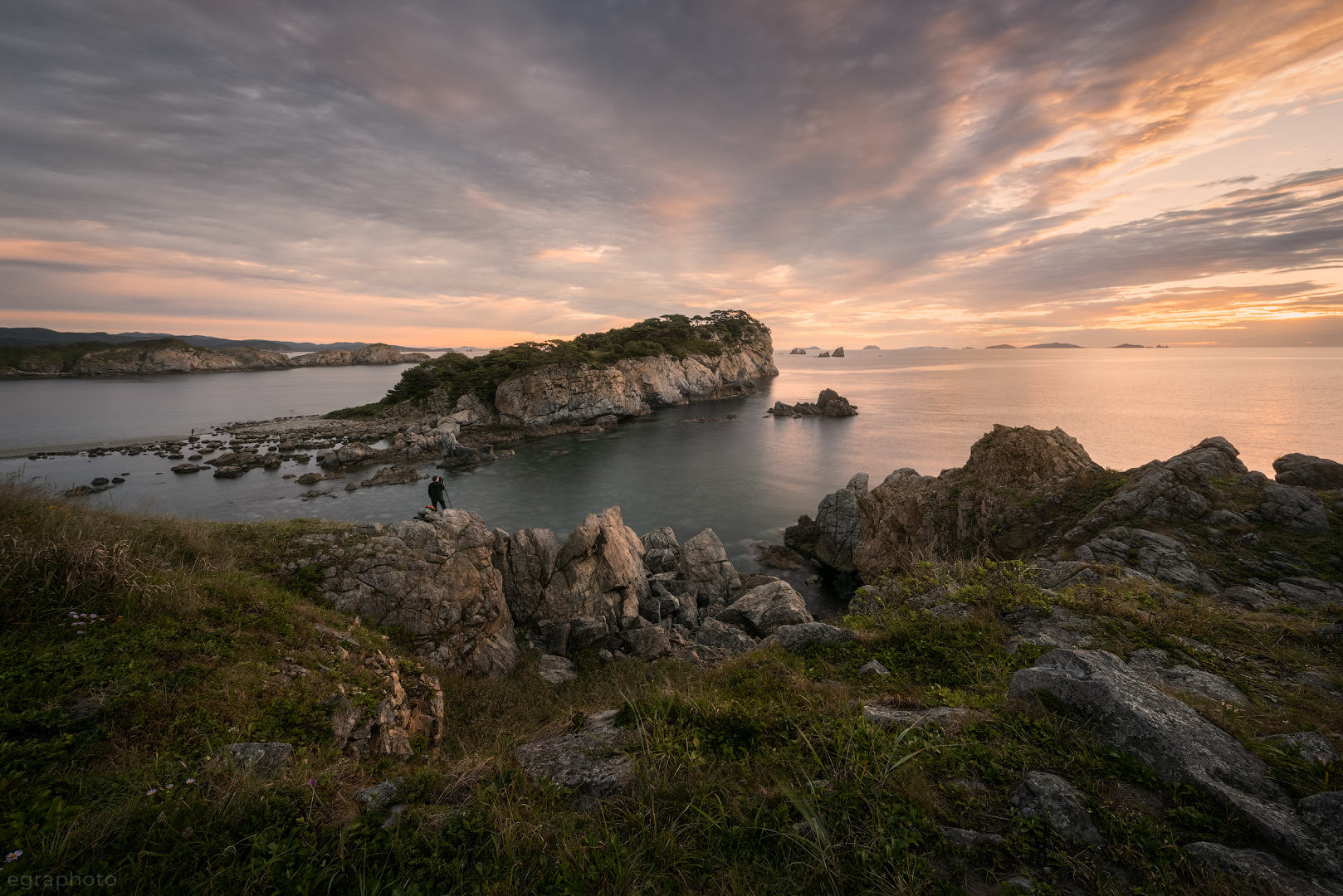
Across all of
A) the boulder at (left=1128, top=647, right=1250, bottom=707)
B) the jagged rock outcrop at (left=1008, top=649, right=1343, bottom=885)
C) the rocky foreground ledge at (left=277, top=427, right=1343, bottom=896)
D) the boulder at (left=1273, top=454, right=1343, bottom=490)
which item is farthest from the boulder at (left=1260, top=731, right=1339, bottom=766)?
the boulder at (left=1273, top=454, right=1343, bottom=490)

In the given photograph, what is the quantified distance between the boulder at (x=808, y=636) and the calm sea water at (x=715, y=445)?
594 inches

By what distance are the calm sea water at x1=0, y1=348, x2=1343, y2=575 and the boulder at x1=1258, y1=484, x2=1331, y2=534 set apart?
19.1 m

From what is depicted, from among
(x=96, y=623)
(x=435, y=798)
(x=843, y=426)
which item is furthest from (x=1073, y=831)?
(x=843, y=426)

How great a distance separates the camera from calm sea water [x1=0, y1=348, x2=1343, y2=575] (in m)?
33.5

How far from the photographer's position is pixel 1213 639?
20.9ft

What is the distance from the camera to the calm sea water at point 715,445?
33.5 m

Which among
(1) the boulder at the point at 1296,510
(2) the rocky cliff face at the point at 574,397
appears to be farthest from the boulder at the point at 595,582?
(2) the rocky cliff face at the point at 574,397

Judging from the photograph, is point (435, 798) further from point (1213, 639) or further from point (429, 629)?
point (1213, 639)

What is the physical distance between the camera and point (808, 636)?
25.7ft

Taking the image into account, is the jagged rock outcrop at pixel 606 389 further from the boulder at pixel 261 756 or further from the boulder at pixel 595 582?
the boulder at pixel 261 756

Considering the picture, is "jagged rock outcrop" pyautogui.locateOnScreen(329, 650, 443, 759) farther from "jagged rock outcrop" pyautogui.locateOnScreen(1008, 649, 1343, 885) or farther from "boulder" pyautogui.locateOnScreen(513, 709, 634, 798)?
"jagged rock outcrop" pyautogui.locateOnScreen(1008, 649, 1343, 885)

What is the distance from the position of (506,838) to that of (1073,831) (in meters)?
4.14

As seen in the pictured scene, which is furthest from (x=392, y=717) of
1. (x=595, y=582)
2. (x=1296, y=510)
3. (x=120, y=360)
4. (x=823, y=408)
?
(x=120, y=360)

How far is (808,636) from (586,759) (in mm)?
4296
